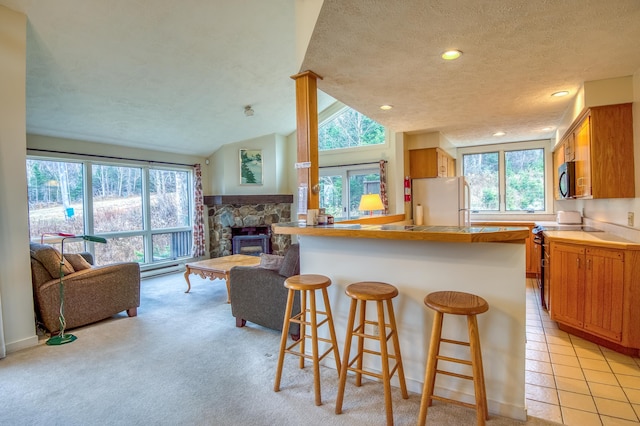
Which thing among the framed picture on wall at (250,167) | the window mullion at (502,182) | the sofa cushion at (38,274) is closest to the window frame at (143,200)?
the framed picture on wall at (250,167)

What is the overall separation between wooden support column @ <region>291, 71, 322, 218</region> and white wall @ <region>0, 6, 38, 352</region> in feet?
7.85

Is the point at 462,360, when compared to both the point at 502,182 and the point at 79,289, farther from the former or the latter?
the point at 502,182

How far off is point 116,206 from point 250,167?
247cm

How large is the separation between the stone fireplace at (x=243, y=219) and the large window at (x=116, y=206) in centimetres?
50

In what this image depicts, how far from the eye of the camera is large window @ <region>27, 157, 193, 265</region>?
4.54m

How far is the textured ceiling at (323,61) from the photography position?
1894 mm

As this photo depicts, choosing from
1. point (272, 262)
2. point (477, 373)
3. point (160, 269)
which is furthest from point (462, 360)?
point (160, 269)

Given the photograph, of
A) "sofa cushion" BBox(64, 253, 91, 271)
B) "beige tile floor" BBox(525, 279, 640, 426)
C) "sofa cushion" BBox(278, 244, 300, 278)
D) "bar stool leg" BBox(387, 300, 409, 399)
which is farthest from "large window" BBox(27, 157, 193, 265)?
"beige tile floor" BBox(525, 279, 640, 426)

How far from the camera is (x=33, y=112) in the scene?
3.92 meters

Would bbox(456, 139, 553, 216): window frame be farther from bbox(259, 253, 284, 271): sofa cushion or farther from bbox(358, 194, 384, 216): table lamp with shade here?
bbox(259, 253, 284, 271): sofa cushion

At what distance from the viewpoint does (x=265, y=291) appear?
3.02 meters

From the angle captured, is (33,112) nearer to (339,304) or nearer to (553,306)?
(339,304)

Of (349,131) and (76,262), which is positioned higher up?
(349,131)

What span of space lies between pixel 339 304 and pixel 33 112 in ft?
14.5
